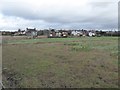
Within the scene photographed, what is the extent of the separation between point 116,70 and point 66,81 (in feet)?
11.4

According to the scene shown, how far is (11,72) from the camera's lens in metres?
16.2

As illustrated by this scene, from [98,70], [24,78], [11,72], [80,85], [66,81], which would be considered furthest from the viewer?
[11,72]

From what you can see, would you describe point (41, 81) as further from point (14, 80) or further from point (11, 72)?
point (11, 72)

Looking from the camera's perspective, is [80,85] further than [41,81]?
No

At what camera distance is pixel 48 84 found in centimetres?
1209

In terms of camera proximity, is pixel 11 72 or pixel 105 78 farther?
pixel 11 72

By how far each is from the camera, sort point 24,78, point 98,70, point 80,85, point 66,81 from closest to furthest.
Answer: point 80,85, point 66,81, point 24,78, point 98,70

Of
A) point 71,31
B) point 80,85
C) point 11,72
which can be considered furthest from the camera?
point 71,31

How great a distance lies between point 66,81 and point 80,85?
107cm

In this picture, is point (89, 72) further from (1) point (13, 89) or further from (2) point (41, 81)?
(1) point (13, 89)

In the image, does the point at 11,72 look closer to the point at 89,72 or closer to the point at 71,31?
the point at 89,72

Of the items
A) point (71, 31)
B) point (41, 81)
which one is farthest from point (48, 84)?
point (71, 31)

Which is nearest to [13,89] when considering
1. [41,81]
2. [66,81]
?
[41,81]

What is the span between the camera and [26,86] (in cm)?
1192
